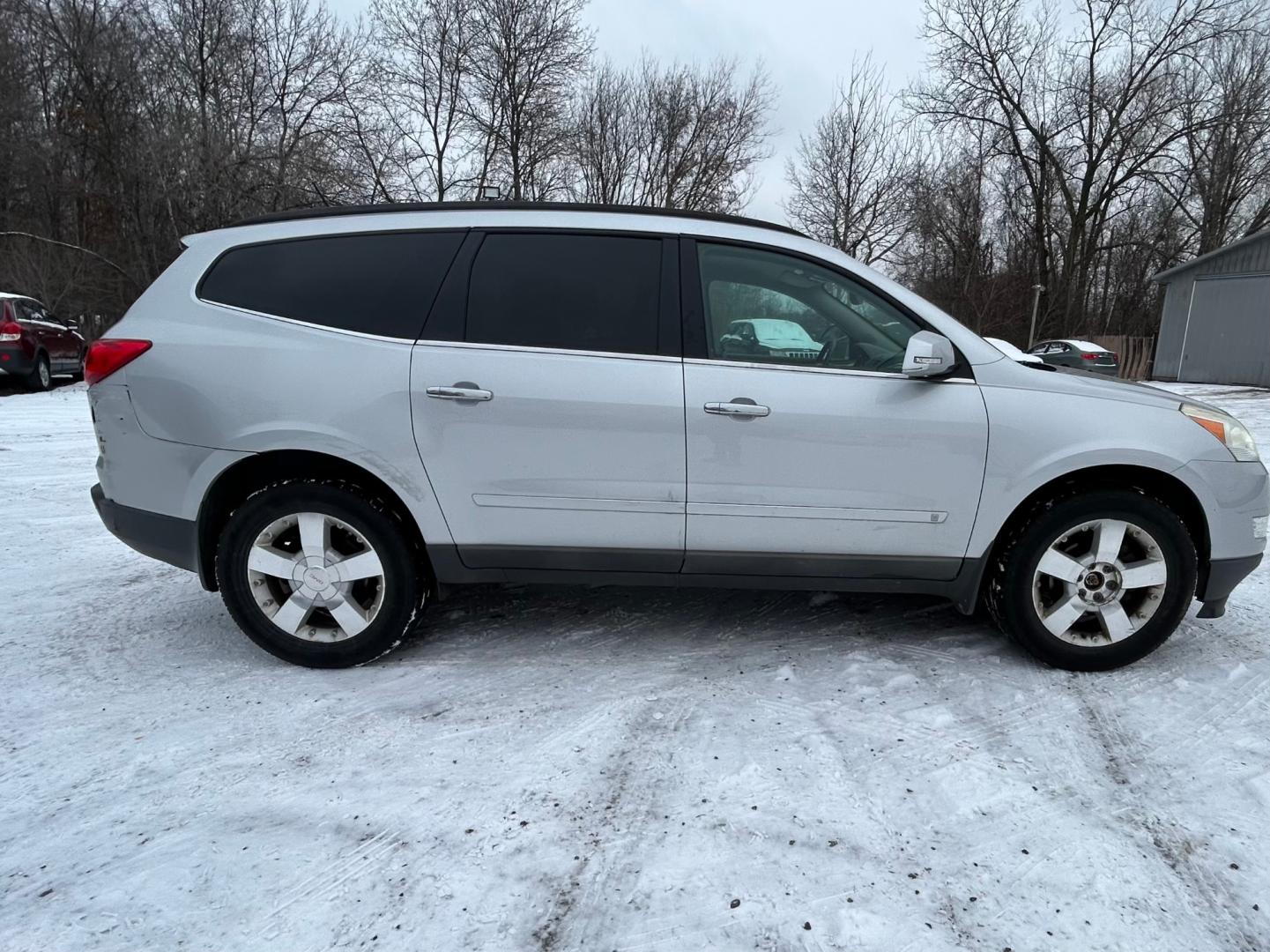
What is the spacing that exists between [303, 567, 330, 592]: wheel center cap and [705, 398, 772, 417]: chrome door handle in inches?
64.0

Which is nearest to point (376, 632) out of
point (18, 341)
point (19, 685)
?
point (19, 685)

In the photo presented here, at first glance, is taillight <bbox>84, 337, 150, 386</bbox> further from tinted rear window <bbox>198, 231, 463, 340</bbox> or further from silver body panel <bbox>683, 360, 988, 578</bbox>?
silver body panel <bbox>683, 360, 988, 578</bbox>

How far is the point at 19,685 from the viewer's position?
289cm

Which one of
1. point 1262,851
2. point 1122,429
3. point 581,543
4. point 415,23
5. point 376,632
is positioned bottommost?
point 1262,851

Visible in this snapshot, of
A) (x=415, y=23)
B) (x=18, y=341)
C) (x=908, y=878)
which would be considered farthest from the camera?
(x=415, y=23)

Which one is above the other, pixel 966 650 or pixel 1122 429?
pixel 1122 429

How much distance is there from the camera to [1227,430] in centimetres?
303

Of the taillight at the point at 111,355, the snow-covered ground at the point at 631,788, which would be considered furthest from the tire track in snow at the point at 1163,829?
the taillight at the point at 111,355

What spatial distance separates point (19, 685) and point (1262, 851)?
161 inches

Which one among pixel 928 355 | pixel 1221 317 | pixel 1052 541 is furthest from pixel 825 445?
pixel 1221 317

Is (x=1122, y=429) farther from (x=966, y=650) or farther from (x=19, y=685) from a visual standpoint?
(x=19, y=685)

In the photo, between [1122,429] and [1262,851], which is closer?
[1262,851]

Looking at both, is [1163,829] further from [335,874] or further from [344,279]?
[344,279]

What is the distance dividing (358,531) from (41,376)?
15076mm
